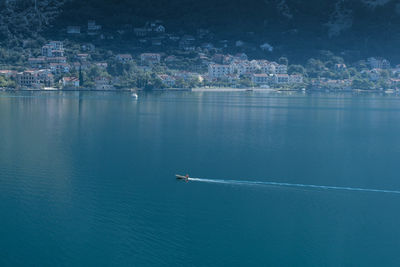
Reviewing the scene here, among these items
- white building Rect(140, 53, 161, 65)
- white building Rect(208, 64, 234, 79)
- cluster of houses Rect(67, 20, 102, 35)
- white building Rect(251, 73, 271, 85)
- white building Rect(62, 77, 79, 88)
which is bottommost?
white building Rect(62, 77, 79, 88)

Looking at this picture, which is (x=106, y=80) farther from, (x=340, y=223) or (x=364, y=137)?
(x=340, y=223)

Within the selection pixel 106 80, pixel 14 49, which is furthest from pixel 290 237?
pixel 14 49

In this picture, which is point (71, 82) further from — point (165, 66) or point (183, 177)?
point (183, 177)

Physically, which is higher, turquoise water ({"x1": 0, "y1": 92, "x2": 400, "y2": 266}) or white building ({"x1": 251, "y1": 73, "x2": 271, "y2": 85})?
white building ({"x1": 251, "y1": 73, "x2": 271, "y2": 85})

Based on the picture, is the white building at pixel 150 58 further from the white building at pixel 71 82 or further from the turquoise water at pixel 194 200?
the turquoise water at pixel 194 200

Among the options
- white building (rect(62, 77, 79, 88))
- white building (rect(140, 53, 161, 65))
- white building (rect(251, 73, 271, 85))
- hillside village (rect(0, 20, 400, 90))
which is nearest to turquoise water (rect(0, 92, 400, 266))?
white building (rect(62, 77, 79, 88))

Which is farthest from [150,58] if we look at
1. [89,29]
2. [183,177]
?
[183,177]

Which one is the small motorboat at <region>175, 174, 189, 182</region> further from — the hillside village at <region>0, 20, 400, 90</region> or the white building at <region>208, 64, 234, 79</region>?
the white building at <region>208, 64, 234, 79</region>
